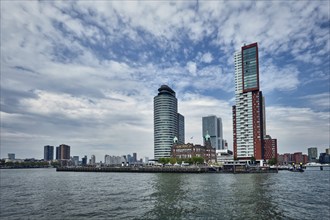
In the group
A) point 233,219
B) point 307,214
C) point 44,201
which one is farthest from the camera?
point 44,201

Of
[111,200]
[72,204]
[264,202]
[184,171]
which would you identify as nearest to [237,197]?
[264,202]

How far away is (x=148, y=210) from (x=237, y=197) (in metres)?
24.5

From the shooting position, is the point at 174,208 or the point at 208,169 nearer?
the point at 174,208

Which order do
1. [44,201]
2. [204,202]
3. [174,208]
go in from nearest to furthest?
[174,208]
[204,202]
[44,201]

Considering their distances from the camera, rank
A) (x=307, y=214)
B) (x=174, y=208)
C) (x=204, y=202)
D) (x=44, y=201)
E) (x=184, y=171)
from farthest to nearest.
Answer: (x=184, y=171) < (x=44, y=201) < (x=204, y=202) < (x=174, y=208) < (x=307, y=214)

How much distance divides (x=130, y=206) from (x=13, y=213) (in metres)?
21.2

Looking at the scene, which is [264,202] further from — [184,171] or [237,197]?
[184,171]

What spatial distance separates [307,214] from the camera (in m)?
48.0

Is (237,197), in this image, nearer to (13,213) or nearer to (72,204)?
(72,204)

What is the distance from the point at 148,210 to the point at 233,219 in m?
15.7

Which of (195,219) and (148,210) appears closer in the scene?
(195,219)

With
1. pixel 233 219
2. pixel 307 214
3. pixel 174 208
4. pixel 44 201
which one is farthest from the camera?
pixel 44 201

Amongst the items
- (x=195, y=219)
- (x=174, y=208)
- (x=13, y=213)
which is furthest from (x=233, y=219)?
(x=13, y=213)

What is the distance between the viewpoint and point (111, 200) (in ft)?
207
